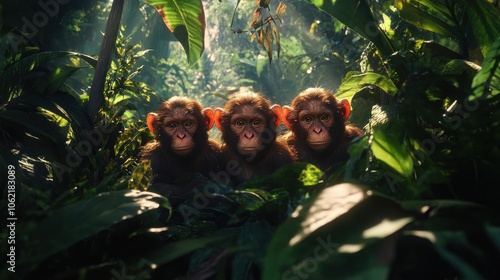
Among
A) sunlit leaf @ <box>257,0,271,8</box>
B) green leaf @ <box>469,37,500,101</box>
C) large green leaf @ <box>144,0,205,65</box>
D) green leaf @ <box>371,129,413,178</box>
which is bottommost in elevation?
green leaf @ <box>371,129,413,178</box>

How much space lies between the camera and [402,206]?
49.1 inches

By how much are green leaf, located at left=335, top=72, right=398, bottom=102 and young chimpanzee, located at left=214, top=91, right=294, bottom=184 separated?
1.92 ft

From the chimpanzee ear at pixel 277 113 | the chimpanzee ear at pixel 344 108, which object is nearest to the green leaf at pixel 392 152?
the chimpanzee ear at pixel 344 108

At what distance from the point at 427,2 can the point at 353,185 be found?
6.69 ft

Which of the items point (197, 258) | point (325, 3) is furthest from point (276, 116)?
point (197, 258)

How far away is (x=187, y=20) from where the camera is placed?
386 cm

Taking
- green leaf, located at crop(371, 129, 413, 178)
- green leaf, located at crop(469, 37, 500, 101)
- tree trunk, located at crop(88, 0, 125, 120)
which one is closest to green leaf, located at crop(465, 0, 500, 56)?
green leaf, located at crop(469, 37, 500, 101)

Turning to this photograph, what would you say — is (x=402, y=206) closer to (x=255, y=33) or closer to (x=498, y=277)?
(x=498, y=277)

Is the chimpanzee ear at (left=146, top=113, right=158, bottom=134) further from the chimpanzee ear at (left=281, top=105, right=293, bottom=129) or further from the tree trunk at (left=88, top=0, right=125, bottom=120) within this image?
the chimpanzee ear at (left=281, top=105, right=293, bottom=129)

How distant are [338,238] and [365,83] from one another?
2.02m

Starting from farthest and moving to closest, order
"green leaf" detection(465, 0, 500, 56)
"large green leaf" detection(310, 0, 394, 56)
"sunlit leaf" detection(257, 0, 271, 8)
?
"sunlit leaf" detection(257, 0, 271, 8)
"large green leaf" detection(310, 0, 394, 56)
"green leaf" detection(465, 0, 500, 56)

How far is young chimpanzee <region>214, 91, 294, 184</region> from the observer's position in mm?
3760

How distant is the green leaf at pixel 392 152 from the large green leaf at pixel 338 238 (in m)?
0.25

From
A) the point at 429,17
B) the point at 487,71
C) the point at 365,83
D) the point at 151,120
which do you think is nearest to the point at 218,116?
the point at 151,120
